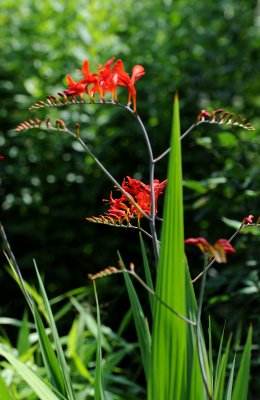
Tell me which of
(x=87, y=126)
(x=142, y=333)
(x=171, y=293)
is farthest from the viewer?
(x=87, y=126)

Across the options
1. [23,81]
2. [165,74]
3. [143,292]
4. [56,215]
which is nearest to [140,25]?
[165,74]

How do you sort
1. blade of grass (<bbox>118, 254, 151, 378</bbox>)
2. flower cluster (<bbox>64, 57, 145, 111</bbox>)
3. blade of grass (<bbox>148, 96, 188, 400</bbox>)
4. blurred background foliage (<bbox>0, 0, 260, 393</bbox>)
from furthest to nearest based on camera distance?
1. blurred background foliage (<bbox>0, 0, 260, 393</bbox>)
2. blade of grass (<bbox>118, 254, 151, 378</bbox>)
3. flower cluster (<bbox>64, 57, 145, 111</bbox>)
4. blade of grass (<bbox>148, 96, 188, 400</bbox>)

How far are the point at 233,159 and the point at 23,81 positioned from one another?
1.58 metres

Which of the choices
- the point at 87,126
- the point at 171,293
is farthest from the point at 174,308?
the point at 87,126

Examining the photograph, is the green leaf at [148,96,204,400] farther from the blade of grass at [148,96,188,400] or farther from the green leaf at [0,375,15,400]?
the green leaf at [0,375,15,400]

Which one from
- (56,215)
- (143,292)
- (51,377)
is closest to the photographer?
(51,377)

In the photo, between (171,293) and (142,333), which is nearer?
(171,293)

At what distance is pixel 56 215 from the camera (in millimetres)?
4121

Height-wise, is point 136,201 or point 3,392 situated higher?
point 136,201

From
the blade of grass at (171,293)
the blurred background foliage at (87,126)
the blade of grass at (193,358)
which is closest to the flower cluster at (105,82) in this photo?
the blade of grass at (171,293)

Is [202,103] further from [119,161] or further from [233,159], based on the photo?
[233,159]

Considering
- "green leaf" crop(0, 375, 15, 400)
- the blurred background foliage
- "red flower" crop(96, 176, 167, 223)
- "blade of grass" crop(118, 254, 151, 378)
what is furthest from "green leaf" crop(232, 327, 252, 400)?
the blurred background foliage

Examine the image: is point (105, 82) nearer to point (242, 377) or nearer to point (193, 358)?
point (193, 358)

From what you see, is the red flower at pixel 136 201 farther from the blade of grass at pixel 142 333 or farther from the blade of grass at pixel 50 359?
the blade of grass at pixel 50 359
